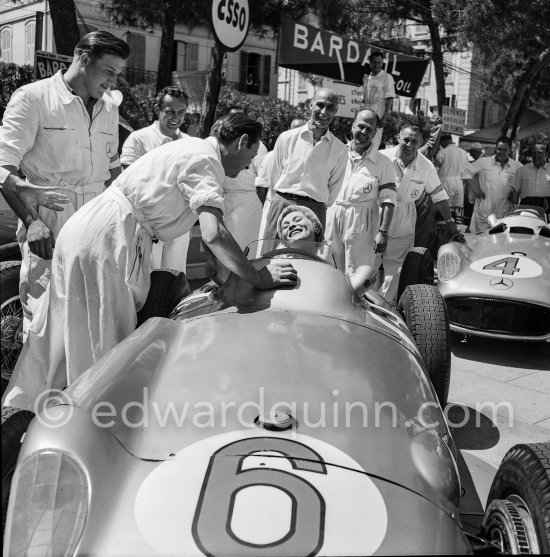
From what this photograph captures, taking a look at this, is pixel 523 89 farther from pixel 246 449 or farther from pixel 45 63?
pixel 246 449

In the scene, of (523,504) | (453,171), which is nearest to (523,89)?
(453,171)

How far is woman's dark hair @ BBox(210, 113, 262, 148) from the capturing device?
313 cm

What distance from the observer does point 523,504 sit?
2189mm

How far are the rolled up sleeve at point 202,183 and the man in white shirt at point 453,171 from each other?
7.79 meters

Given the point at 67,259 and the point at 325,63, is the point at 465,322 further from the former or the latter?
the point at 325,63

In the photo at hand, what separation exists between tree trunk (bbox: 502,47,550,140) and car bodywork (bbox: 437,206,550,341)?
13.6m

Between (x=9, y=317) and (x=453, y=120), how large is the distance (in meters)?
12.3

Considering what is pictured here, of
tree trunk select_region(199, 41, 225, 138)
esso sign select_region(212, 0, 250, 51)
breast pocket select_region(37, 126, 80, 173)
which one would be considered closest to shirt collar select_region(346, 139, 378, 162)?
esso sign select_region(212, 0, 250, 51)

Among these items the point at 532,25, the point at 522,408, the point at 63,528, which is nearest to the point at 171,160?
the point at 63,528

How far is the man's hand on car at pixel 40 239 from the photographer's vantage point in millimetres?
3154

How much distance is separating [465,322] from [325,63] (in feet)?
18.5

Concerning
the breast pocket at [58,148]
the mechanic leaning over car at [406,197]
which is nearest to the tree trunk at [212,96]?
the mechanic leaning over car at [406,197]

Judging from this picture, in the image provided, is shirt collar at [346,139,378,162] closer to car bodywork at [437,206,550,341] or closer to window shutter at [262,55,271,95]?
car bodywork at [437,206,550,341]

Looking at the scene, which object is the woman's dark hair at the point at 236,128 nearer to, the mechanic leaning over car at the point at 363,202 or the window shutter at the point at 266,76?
the mechanic leaning over car at the point at 363,202
